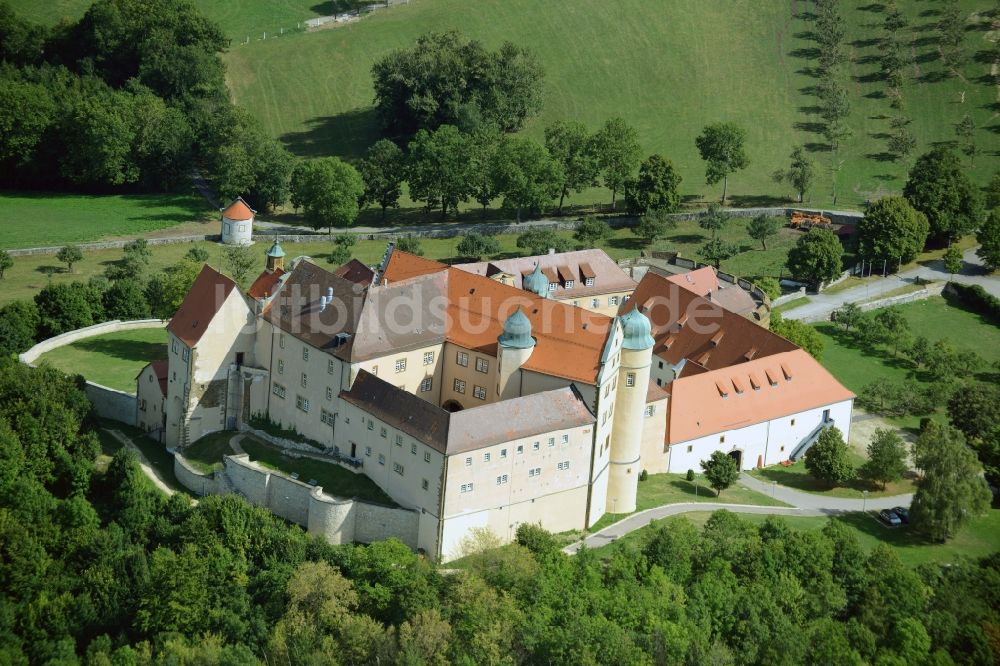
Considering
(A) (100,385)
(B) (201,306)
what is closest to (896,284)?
(B) (201,306)

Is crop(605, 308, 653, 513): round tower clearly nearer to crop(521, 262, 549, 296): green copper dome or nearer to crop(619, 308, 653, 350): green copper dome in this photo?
crop(619, 308, 653, 350): green copper dome

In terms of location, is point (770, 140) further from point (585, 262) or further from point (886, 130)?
point (585, 262)

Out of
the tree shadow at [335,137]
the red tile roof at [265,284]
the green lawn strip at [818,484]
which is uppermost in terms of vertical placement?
the tree shadow at [335,137]

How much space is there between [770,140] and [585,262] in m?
70.8

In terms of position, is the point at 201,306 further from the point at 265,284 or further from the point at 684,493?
the point at 684,493

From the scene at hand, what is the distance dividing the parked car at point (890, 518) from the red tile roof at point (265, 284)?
51019mm

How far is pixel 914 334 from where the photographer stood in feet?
485

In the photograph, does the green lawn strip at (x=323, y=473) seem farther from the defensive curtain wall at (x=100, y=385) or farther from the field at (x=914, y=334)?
the field at (x=914, y=334)

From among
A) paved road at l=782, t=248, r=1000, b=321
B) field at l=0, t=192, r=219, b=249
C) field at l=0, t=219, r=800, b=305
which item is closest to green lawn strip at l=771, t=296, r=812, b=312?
paved road at l=782, t=248, r=1000, b=321

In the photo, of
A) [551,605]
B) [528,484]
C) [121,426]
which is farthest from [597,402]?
[121,426]

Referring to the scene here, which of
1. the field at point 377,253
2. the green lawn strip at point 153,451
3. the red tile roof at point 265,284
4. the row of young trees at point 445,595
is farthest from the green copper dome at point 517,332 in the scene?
the field at point 377,253

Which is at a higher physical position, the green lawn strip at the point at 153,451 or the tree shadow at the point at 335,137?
the tree shadow at the point at 335,137

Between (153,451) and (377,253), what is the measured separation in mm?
53814

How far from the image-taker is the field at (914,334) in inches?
5408
